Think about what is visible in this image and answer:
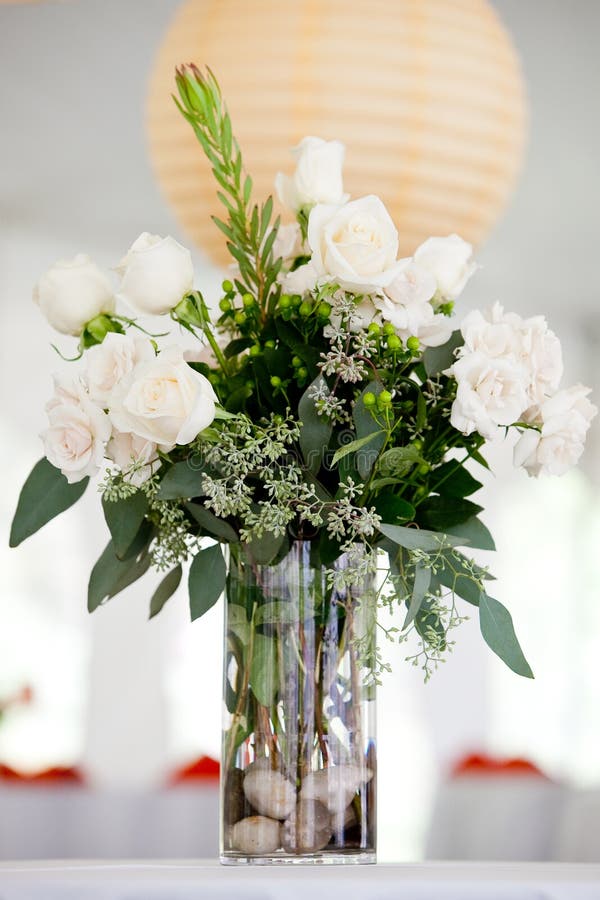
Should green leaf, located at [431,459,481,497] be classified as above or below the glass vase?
above

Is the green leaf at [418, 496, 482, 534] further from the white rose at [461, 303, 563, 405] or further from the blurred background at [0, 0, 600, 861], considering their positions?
the blurred background at [0, 0, 600, 861]

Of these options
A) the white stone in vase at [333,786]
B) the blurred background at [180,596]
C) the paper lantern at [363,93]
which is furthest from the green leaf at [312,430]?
the blurred background at [180,596]

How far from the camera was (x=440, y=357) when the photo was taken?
0.89m

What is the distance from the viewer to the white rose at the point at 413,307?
0.86m

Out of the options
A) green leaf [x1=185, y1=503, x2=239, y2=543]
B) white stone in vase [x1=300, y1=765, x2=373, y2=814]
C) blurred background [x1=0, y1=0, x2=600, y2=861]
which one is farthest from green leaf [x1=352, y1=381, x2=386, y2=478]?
blurred background [x1=0, y1=0, x2=600, y2=861]

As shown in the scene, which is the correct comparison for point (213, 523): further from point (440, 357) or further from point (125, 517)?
point (440, 357)

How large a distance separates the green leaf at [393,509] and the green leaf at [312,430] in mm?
52

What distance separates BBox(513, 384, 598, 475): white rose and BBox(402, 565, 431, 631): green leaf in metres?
0.12

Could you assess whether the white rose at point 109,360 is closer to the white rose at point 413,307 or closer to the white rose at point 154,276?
the white rose at point 154,276

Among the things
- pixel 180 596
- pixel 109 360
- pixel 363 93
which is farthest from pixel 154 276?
pixel 180 596

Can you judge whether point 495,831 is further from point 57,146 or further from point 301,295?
point 301,295

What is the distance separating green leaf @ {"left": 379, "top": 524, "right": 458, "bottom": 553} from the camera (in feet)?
2.61

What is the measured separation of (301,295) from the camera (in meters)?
0.88

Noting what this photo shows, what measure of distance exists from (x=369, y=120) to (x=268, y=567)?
2.28 feet
